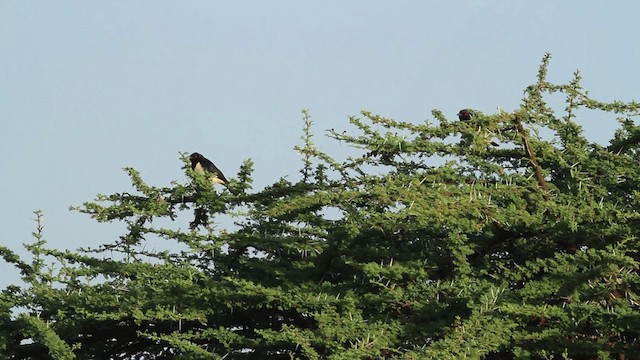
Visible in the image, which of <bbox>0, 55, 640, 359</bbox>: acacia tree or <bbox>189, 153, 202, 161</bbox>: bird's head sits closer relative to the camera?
<bbox>0, 55, 640, 359</bbox>: acacia tree

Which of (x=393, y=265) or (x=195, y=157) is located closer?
(x=393, y=265)

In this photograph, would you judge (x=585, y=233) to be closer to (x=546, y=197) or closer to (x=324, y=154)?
(x=546, y=197)

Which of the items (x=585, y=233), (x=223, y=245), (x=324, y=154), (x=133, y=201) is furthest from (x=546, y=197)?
(x=133, y=201)

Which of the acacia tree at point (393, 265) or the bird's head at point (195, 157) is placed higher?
the bird's head at point (195, 157)

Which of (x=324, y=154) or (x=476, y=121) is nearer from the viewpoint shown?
(x=476, y=121)

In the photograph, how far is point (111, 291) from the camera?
396 inches

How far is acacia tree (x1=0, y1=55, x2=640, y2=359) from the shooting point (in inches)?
340

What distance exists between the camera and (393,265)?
9.05 m

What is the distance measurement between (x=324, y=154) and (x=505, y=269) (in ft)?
5.89

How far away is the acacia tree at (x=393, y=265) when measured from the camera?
8648mm

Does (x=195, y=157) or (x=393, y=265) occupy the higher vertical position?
(x=195, y=157)

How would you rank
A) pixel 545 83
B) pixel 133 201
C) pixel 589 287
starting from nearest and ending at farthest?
pixel 589 287 < pixel 545 83 < pixel 133 201

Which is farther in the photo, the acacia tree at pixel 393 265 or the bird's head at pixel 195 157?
the bird's head at pixel 195 157

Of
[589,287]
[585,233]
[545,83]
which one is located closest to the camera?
[589,287]
